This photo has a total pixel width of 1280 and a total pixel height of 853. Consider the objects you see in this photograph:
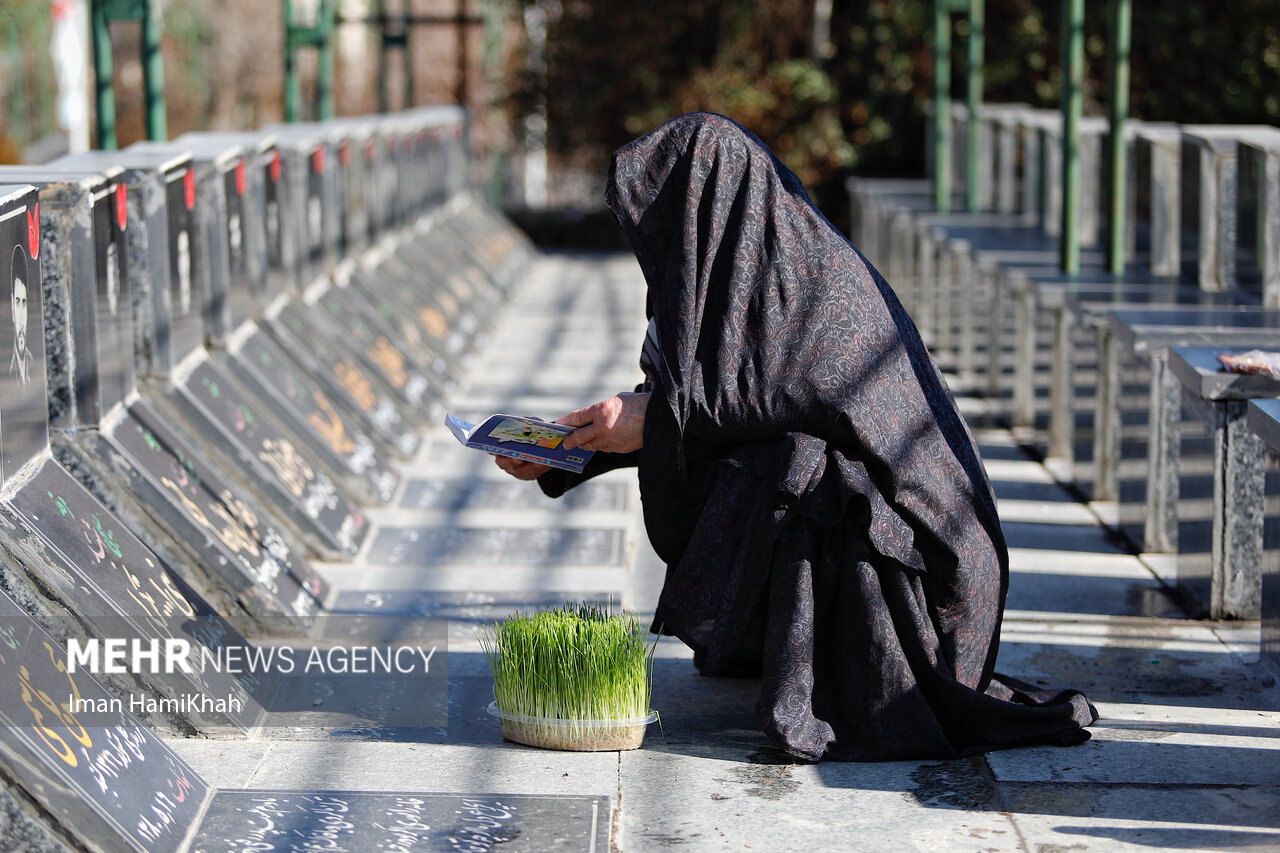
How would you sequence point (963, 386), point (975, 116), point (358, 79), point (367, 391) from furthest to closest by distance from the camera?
point (358, 79) → point (975, 116) → point (963, 386) → point (367, 391)

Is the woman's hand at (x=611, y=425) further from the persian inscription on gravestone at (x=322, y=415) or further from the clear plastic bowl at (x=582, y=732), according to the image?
the persian inscription on gravestone at (x=322, y=415)

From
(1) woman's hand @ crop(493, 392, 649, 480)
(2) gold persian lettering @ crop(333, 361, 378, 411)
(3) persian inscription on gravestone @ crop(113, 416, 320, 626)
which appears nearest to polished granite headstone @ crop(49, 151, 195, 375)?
(3) persian inscription on gravestone @ crop(113, 416, 320, 626)

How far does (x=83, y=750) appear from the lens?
10.9 feet

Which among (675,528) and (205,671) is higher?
(675,528)

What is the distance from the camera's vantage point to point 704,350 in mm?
3926

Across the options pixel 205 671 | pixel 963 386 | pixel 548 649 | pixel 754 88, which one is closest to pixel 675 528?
pixel 548 649

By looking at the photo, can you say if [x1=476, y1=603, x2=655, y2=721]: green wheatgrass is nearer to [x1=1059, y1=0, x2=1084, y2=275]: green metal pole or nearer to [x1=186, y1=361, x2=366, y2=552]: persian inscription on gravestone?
[x1=186, y1=361, x2=366, y2=552]: persian inscription on gravestone

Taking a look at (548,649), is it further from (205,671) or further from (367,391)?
(367,391)

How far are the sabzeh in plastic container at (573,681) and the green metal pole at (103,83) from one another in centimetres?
513

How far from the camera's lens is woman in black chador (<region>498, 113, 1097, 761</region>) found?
388cm

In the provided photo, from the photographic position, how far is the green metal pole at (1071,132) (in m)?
8.06

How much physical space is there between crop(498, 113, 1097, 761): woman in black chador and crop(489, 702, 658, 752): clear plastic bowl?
1.02 ft

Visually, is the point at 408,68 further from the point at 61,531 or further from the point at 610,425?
the point at 610,425

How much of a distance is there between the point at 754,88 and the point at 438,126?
4.69 m
